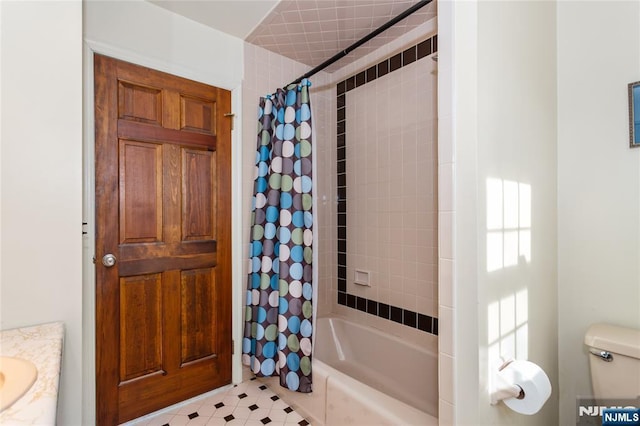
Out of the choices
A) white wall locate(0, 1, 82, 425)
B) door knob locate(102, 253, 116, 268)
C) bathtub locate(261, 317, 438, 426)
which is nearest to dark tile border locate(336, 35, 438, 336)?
bathtub locate(261, 317, 438, 426)

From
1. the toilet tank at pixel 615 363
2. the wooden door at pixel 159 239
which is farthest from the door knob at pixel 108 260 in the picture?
the toilet tank at pixel 615 363

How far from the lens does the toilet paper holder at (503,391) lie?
3.49 ft

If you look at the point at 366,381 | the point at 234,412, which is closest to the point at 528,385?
the point at 366,381

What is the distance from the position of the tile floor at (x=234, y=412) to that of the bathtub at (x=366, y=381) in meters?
0.07

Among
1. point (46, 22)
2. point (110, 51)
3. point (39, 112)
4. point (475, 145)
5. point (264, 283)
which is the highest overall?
point (110, 51)

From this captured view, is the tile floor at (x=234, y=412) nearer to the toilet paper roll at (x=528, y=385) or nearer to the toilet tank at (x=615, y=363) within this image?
the toilet paper roll at (x=528, y=385)

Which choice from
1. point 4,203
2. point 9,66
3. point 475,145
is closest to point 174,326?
point 4,203

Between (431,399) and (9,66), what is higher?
(9,66)

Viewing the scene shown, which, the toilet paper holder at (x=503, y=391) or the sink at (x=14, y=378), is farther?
the toilet paper holder at (x=503, y=391)

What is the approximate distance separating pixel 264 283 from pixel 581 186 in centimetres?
181

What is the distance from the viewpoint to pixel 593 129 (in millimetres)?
1475

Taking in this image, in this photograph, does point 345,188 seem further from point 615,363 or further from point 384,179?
point 615,363

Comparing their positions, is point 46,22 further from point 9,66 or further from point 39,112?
point 39,112

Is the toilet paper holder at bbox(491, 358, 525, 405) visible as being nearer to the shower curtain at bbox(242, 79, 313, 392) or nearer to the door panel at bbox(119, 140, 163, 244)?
the shower curtain at bbox(242, 79, 313, 392)
